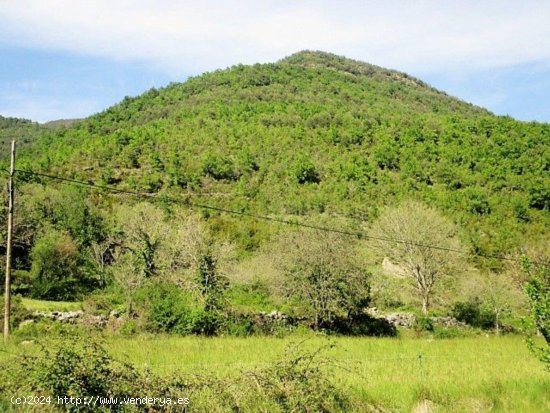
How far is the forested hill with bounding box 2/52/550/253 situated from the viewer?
227 ft

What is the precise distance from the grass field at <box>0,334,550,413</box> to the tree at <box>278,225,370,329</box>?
242cm

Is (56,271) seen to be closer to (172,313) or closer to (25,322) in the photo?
(25,322)

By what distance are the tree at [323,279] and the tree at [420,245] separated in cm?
1008

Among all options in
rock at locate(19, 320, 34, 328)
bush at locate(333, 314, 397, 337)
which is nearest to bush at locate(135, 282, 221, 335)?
rock at locate(19, 320, 34, 328)

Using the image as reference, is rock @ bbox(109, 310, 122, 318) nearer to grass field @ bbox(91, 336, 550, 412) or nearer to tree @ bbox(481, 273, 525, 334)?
grass field @ bbox(91, 336, 550, 412)

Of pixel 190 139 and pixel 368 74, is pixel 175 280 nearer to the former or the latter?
pixel 190 139

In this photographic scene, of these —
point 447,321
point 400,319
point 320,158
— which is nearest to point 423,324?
point 400,319

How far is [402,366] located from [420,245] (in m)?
23.0

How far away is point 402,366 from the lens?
15570mm

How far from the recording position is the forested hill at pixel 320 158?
227 feet

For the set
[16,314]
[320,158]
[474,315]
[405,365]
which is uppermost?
[320,158]

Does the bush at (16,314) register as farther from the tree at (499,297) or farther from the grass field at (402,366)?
the tree at (499,297)

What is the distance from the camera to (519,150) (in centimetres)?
8112

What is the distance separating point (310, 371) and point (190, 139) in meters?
87.6
